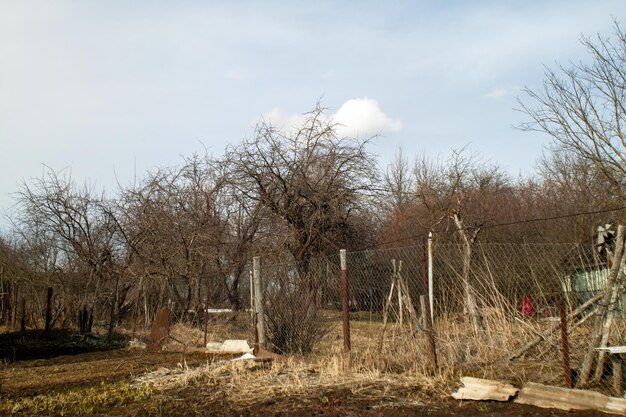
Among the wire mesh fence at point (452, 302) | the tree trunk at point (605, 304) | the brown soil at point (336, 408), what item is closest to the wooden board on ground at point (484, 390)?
the brown soil at point (336, 408)

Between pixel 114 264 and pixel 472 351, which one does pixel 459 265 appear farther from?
pixel 114 264

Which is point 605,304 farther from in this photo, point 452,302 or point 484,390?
point 452,302

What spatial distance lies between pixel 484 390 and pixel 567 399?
77 centimetres

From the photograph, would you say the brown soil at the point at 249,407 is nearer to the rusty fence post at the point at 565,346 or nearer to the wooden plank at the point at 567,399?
the wooden plank at the point at 567,399

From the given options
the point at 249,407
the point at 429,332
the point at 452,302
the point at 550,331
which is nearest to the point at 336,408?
the point at 249,407

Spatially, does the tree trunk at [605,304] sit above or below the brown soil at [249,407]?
above

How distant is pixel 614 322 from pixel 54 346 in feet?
42.0

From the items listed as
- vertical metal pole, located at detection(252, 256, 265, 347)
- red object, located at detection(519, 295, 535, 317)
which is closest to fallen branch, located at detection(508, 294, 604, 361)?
red object, located at detection(519, 295, 535, 317)

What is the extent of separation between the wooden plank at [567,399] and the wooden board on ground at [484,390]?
0.12 meters

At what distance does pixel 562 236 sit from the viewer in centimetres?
1255

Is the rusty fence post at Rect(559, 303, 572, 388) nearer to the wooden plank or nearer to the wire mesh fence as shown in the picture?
the wooden plank

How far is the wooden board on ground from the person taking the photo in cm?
545

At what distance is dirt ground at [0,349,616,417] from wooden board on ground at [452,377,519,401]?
0.26ft

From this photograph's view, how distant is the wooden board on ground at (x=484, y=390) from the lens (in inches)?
215
